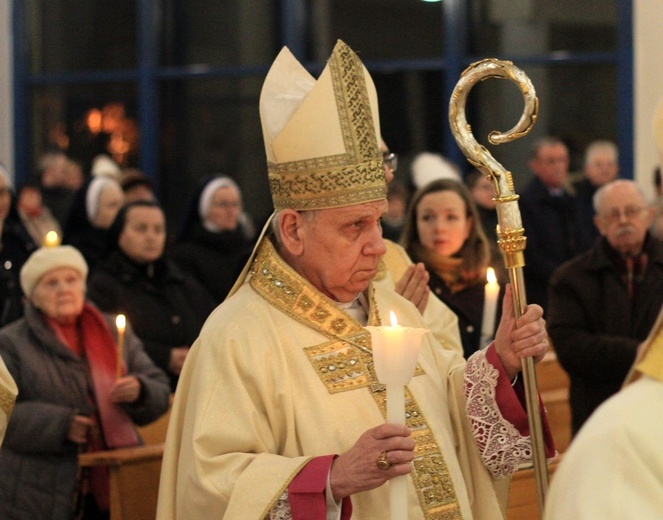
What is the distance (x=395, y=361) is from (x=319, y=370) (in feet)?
1.95

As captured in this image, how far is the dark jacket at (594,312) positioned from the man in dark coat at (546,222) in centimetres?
227

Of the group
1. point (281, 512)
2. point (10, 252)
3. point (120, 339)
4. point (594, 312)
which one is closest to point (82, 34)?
point (10, 252)

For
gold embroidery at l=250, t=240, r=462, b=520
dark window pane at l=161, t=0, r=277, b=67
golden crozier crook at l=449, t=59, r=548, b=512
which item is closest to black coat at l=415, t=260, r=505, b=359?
gold embroidery at l=250, t=240, r=462, b=520

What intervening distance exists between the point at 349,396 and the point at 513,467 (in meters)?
0.49

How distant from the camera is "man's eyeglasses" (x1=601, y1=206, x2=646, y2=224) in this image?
6.45 metres

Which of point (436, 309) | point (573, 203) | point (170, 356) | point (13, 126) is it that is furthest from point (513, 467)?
point (13, 126)

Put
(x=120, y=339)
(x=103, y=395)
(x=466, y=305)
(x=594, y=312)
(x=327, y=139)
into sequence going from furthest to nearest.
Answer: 1. (x=594, y=312)
2. (x=466, y=305)
3. (x=103, y=395)
4. (x=120, y=339)
5. (x=327, y=139)

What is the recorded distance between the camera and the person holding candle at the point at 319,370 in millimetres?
3266

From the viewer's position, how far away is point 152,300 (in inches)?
274

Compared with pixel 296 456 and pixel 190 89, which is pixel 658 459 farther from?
pixel 190 89

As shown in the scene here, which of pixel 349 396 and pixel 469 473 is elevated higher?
pixel 349 396

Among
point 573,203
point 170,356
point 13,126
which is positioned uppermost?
point 13,126

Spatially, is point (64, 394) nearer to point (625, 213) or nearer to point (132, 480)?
point (132, 480)

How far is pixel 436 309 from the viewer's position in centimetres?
489
